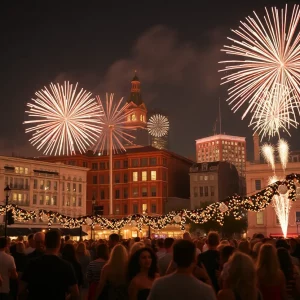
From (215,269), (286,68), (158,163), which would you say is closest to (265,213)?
(158,163)

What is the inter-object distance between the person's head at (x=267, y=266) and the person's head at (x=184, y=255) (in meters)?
2.39

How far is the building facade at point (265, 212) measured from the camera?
8988 centimetres

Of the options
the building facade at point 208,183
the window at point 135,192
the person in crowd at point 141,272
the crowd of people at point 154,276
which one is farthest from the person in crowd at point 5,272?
the window at point 135,192

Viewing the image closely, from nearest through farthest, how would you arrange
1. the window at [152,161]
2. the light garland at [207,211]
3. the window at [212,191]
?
the light garland at [207,211]
the window at [212,191]
the window at [152,161]

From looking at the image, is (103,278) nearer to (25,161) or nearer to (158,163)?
(25,161)

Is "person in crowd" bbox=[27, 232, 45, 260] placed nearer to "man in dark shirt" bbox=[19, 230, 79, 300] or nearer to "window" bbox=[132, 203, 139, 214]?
"man in dark shirt" bbox=[19, 230, 79, 300]

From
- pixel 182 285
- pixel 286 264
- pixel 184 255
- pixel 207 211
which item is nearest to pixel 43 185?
pixel 207 211

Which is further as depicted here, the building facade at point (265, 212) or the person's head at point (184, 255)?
the building facade at point (265, 212)

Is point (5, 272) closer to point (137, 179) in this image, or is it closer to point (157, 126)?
point (137, 179)

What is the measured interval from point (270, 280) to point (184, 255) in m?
2.55

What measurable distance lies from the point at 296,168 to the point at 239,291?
9051 centimetres

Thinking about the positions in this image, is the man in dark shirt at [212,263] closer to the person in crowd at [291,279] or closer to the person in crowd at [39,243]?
the person in crowd at [291,279]

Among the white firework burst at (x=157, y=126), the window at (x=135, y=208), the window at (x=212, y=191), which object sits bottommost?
the window at (x=135, y=208)

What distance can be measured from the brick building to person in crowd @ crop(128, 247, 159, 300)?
319 feet
